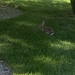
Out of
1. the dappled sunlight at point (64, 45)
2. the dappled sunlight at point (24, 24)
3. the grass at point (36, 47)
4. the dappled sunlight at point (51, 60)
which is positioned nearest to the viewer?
the grass at point (36, 47)

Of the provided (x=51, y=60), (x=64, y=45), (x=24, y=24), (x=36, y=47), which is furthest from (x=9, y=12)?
(x=51, y=60)

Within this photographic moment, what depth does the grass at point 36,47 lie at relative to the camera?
8.31 metres

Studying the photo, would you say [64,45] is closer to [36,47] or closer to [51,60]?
[36,47]

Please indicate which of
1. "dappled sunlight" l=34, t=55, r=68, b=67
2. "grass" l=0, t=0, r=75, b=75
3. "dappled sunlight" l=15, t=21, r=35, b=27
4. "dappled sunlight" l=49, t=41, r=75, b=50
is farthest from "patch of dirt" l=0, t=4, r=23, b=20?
"dappled sunlight" l=34, t=55, r=68, b=67

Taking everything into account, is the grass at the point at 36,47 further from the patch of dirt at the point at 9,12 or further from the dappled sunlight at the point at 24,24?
the patch of dirt at the point at 9,12

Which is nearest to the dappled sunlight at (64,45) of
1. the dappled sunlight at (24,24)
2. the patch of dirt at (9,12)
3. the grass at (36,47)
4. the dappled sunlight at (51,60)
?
the grass at (36,47)

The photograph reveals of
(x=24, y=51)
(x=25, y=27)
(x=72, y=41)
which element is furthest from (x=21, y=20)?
(x=24, y=51)

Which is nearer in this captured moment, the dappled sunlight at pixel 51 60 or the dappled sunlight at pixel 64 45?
the dappled sunlight at pixel 51 60

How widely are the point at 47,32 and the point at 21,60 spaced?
3445mm

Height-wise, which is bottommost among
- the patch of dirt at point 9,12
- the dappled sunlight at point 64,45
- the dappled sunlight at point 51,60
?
the patch of dirt at point 9,12

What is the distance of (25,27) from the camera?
43.6 feet

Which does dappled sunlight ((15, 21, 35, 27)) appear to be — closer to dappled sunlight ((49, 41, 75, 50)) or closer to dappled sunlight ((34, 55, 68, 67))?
dappled sunlight ((49, 41, 75, 50))

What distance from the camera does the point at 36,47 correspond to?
1016 centimetres

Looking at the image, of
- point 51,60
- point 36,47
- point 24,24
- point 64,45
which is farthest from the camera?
point 24,24
